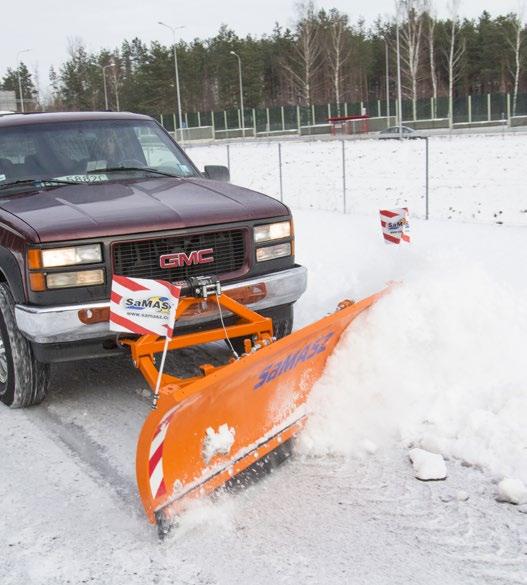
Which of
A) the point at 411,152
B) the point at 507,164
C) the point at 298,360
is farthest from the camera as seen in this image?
the point at 411,152

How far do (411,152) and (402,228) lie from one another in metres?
24.7

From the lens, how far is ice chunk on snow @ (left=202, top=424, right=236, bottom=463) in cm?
358


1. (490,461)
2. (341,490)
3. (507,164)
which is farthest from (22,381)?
(507,164)

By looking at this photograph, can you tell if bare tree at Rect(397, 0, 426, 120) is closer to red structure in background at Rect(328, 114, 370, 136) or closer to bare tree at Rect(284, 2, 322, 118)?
red structure in background at Rect(328, 114, 370, 136)

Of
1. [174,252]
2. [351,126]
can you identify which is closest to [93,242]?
[174,252]

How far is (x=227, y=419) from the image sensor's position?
12.1ft

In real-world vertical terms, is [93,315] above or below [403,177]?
above

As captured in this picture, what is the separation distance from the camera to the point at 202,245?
15.3 ft

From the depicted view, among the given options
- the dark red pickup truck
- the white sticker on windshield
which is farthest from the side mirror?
the white sticker on windshield

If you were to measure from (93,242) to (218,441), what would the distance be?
1426mm

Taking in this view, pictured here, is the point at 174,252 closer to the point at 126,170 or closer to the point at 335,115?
the point at 126,170

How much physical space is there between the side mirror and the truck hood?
689mm

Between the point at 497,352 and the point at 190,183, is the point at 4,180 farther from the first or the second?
the point at 497,352

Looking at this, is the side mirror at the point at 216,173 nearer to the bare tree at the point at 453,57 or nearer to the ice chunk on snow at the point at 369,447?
the ice chunk on snow at the point at 369,447
